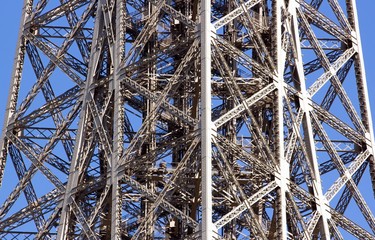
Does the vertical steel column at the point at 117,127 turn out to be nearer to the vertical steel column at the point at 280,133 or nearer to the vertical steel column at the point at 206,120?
the vertical steel column at the point at 206,120

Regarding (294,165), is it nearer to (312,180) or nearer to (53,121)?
(312,180)

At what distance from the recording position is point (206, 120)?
94750 mm

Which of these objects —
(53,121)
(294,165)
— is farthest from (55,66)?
(294,165)

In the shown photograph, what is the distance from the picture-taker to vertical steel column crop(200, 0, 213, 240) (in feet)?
304

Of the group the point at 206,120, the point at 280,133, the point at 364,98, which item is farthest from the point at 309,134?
the point at 206,120

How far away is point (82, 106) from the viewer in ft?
330

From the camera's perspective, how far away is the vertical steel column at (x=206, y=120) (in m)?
92.8

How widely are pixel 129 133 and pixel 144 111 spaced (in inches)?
46.7

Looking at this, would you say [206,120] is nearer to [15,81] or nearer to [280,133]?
[280,133]

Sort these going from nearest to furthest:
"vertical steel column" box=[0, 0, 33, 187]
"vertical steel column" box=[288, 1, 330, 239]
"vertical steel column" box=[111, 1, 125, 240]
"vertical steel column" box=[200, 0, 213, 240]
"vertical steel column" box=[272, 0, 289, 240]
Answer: "vertical steel column" box=[200, 0, 213, 240]
"vertical steel column" box=[272, 0, 289, 240]
"vertical steel column" box=[111, 1, 125, 240]
"vertical steel column" box=[288, 1, 330, 239]
"vertical steel column" box=[0, 0, 33, 187]

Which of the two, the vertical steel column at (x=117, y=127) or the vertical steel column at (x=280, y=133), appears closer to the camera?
the vertical steel column at (x=280, y=133)

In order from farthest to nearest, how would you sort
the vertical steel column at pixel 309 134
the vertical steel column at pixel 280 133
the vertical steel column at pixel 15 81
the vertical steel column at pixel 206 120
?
the vertical steel column at pixel 15 81
the vertical steel column at pixel 309 134
the vertical steel column at pixel 280 133
the vertical steel column at pixel 206 120

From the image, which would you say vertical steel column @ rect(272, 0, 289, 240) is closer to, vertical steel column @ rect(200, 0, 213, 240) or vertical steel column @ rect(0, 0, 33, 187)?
vertical steel column @ rect(200, 0, 213, 240)

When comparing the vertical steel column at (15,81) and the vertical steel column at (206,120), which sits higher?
the vertical steel column at (15,81)
